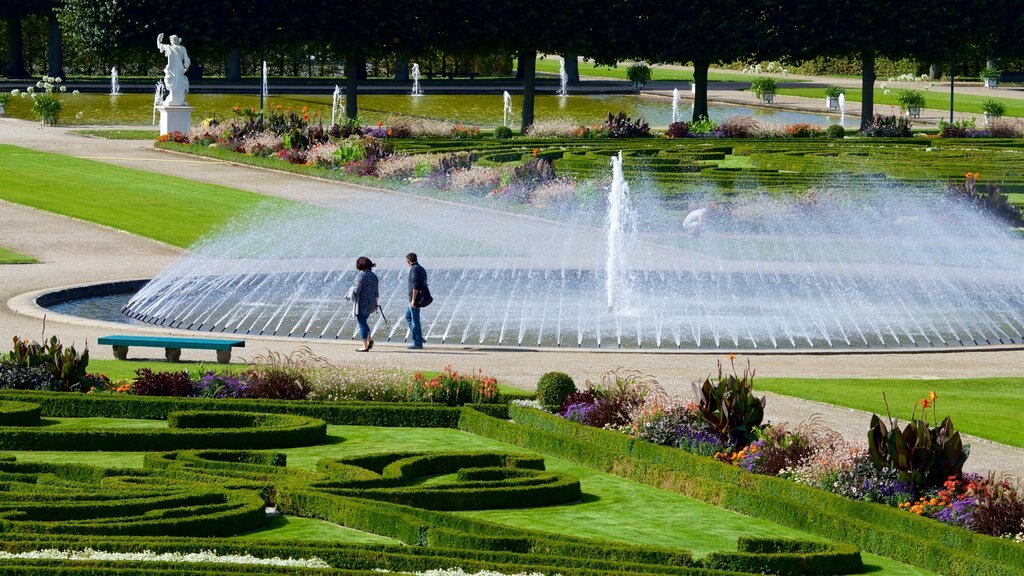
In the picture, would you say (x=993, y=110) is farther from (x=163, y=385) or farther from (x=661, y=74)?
(x=163, y=385)

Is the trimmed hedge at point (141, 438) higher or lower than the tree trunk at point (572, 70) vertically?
lower

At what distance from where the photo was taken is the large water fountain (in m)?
26.7

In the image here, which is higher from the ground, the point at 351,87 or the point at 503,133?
the point at 351,87

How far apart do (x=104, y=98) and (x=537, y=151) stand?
3332 centimetres

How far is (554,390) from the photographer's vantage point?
19031mm

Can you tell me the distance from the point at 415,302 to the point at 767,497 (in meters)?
10.5

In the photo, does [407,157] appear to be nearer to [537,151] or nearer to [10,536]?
[537,151]

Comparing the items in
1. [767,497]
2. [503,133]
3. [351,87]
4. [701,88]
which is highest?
[701,88]

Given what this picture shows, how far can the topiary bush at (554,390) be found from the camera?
1903 centimetres

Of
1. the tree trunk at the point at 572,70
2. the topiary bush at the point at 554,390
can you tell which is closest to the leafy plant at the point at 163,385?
the topiary bush at the point at 554,390

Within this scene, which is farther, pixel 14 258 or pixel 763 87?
pixel 763 87

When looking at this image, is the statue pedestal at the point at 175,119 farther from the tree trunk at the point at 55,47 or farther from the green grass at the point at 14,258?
the tree trunk at the point at 55,47

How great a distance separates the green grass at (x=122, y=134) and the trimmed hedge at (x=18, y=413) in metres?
41.8

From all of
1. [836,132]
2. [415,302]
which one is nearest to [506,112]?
[836,132]
